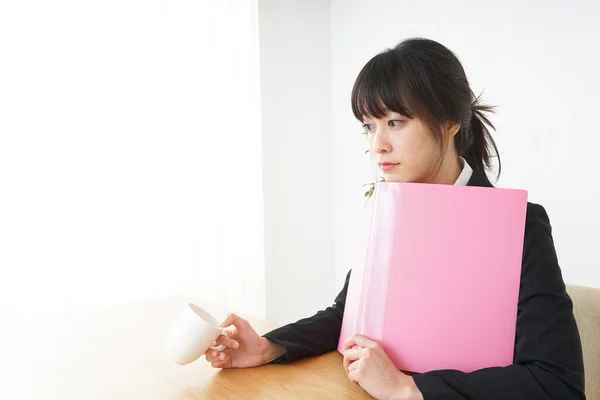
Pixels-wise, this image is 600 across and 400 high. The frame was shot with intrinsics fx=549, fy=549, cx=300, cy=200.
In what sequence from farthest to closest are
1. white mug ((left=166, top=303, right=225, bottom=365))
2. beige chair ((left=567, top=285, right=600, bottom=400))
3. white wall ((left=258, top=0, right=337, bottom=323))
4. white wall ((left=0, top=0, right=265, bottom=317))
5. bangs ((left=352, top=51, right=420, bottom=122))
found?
1. white wall ((left=258, top=0, right=337, bottom=323))
2. white wall ((left=0, top=0, right=265, bottom=317))
3. beige chair ((left=567, top=285, right=600, bottom=400))
4. bangs ((left=352, top=51, right=420, bottom=122))
5. white mug ((left=166, top=303, right=225, bottom=365))

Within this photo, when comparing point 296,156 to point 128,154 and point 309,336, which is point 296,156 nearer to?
point 128,154

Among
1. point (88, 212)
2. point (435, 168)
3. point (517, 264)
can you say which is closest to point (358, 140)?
point (88, 212)

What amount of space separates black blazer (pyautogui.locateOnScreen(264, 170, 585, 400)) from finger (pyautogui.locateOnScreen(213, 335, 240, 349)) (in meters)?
0.29

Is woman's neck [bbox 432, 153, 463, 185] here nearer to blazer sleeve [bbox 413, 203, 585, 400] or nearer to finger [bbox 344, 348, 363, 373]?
blazer sleeve [bbox 413, 203, 585, 400]

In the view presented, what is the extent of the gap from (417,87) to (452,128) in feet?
0.38

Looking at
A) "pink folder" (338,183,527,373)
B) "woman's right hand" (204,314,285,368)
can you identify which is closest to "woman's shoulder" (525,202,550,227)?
"pink folder" (338,183,527,373)

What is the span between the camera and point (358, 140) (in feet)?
10.7

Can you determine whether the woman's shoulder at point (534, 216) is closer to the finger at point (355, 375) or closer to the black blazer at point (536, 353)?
the black blazer at point (536, 353)

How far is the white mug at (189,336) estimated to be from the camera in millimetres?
809

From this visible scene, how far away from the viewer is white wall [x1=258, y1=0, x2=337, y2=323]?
3.20 metres

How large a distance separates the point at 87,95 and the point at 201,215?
2.62ft

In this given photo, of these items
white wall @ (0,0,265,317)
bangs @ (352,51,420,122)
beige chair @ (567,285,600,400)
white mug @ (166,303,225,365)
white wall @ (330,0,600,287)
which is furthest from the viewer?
white wall @ (0,0,265,317)

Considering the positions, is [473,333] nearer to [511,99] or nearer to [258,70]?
[511,99]

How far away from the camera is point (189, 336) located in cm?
81
